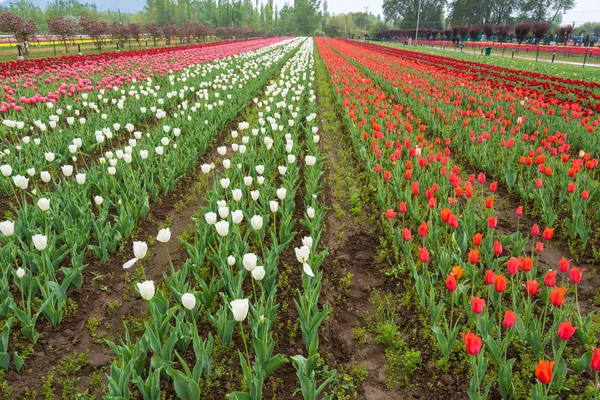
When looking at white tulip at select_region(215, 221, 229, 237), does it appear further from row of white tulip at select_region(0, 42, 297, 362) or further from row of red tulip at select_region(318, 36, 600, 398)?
row of red tulip at select_region(318, 36, 600, 398)

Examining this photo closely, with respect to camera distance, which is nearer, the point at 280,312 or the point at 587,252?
the point at 280,312

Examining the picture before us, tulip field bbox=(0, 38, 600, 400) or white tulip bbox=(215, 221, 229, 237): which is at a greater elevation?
white tulip bbox=(215, 221, 229, 237)

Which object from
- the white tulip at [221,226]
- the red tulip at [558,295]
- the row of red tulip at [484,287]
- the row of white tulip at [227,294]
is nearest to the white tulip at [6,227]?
the row of white tulip at [227,294]

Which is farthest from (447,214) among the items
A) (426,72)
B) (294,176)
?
(426,72)

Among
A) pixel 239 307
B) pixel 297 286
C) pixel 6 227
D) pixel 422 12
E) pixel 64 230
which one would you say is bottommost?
pixel 297 286

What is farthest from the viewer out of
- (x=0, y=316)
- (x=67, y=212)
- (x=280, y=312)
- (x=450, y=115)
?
(x=450, y=115)

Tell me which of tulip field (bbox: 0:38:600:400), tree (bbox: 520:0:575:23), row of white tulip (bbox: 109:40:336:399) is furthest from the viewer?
tree (bbox: 520:0:575:23)

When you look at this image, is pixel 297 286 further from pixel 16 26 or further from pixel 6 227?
pixel 16 26

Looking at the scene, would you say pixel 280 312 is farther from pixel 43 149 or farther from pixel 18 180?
pixel 43 149

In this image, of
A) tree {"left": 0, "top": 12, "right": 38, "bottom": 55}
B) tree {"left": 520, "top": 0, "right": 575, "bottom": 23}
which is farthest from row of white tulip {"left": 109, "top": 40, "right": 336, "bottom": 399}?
tree {"left": 520, "top": 0, "right": 575, "bottom": 23}

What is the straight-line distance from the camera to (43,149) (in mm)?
6270

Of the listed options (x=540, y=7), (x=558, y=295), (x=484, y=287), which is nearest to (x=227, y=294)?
(x=484, y=287)

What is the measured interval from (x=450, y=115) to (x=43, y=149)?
773 centimetres

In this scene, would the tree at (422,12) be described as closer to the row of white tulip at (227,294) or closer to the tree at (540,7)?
the tree at (540,7)
